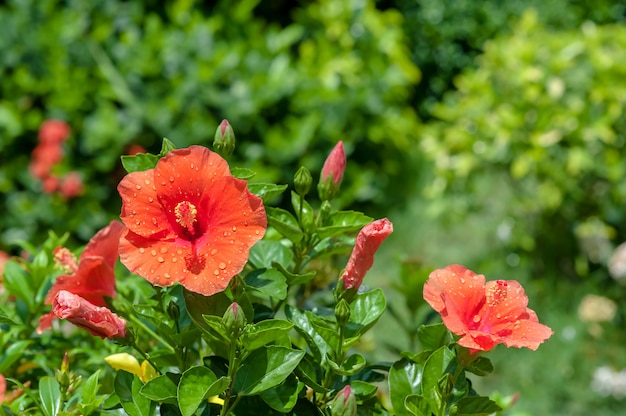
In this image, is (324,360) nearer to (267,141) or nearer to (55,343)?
(55,343)

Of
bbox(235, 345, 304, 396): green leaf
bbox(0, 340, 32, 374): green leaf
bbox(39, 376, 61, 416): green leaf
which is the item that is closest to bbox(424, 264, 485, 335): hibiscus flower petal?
bbox(235, 345, 304, 396): green leaf

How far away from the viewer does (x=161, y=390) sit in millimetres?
986

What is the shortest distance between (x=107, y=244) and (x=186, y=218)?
28 cm

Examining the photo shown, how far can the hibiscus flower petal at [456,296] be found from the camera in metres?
1.02

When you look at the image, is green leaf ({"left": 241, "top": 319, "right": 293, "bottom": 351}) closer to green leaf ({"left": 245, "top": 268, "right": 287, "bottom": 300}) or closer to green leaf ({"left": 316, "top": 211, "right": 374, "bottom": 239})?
green leaf ({"left": 245, "top": 268, "right": 287, "bottom": 300})

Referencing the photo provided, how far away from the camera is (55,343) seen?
141cm

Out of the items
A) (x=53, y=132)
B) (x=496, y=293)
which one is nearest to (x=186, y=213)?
(x=496, y=293)

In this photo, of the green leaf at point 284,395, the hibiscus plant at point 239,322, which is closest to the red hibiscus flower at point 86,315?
the hibiscus plant at point 239,322

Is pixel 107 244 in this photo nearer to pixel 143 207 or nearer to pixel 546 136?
pixel 143 207

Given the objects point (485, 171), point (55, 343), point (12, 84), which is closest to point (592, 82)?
point (485, 171)

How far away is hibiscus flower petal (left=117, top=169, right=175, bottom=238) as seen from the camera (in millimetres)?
1029

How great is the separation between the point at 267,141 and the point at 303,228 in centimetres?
299

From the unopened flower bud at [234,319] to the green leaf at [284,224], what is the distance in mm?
233

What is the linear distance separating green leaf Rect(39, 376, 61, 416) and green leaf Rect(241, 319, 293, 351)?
0.31 meters
